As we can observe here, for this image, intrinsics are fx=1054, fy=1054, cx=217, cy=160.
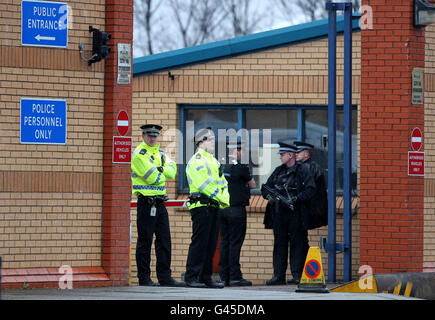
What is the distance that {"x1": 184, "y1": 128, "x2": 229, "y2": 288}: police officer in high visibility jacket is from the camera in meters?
13.0

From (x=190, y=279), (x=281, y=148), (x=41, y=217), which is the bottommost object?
(x=190, y=279)

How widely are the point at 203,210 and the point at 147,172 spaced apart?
834 millimetres

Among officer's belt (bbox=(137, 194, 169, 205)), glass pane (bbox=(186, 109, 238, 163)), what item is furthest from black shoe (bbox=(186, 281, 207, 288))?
glass pane (bbox=(186, 109, 238, 163))

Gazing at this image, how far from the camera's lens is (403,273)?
1346 centimetres

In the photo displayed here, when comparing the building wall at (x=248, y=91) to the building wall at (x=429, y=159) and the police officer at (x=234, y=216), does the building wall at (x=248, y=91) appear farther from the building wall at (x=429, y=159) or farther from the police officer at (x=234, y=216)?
the building wall at (x=429, y=159)

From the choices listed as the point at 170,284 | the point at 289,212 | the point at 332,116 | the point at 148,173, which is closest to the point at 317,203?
the point at 289,212

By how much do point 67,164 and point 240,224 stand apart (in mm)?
3214

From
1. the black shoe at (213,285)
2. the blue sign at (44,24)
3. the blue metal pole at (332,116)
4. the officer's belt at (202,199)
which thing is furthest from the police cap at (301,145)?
the blue sign at (44,24)

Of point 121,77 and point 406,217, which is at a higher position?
point 121,77

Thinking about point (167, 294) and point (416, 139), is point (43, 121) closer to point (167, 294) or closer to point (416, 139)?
point (167, 294)

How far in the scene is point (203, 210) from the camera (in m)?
13.0

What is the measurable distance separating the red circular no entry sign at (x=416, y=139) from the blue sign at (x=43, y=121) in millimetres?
4561
